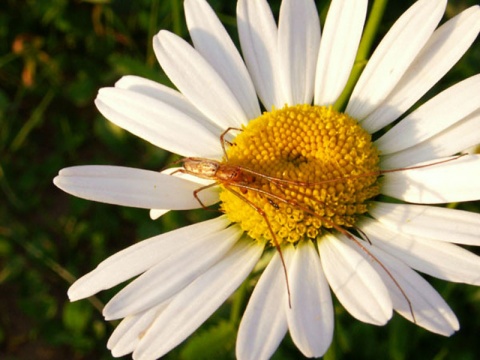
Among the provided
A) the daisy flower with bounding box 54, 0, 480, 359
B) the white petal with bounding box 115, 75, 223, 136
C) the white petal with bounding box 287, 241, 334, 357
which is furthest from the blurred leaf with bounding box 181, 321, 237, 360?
the white petal with bounding box 115, 75, 223, 136

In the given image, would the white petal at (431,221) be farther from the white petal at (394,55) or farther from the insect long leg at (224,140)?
the insect long leg at (224,140)

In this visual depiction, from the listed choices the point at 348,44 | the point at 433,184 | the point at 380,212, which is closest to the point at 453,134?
the point at 433,184

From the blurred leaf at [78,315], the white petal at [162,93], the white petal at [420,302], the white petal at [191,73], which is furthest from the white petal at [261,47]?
the blurred leaf at [78,315]

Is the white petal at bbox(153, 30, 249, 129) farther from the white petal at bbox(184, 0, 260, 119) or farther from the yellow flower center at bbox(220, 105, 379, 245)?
the yellow flower center at bbox(220, 105, 379, 245)

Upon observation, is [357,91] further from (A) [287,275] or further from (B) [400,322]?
(B) [400,322]

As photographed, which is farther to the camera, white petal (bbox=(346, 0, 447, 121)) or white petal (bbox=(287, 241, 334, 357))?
white petal (bbox=(346, 0, 447, 121))

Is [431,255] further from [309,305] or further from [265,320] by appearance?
[265,320]
